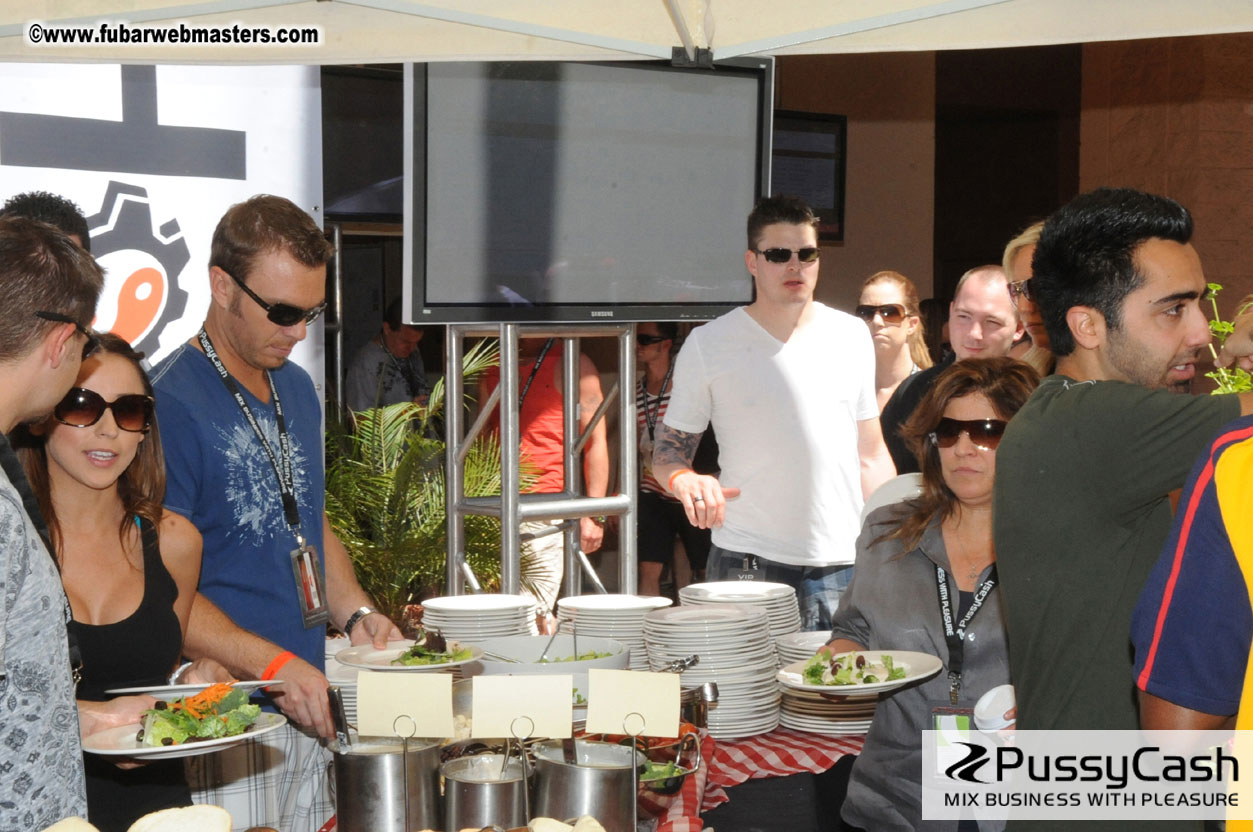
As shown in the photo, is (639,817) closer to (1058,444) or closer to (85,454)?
(1058,444)

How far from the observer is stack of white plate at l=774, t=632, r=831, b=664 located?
104 inches

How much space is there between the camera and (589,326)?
3750 mm

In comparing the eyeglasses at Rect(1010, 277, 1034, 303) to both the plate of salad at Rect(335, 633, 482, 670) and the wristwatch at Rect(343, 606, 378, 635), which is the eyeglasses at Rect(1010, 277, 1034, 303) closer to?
the plate of salad at Rect(335, 633, 482, 670)

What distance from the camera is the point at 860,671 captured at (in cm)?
225

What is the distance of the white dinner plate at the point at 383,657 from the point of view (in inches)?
86.3

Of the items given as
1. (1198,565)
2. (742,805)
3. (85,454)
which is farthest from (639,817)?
(85,454)

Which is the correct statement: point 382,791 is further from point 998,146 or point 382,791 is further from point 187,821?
point 998,146

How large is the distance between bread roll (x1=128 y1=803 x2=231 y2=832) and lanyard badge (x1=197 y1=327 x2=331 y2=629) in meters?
1.06

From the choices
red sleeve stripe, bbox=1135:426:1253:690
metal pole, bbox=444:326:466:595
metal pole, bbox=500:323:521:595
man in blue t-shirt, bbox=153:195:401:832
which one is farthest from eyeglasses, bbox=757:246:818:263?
red sleeve stripe, bbox=1135:426:1253:690

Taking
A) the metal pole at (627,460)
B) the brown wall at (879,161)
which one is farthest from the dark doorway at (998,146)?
the metal pole at (627,460)

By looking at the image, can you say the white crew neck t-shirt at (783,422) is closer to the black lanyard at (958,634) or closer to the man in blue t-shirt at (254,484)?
the black lanyard at (958,634)

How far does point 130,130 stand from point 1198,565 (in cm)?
278

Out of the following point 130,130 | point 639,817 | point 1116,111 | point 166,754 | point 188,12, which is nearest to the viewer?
point 166,754

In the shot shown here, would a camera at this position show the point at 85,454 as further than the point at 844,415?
No
